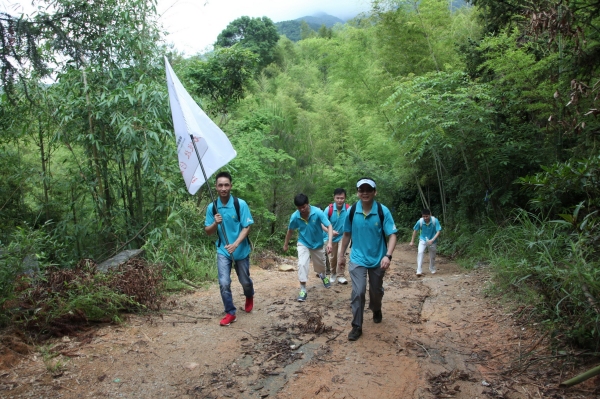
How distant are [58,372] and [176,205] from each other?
3804 millimetres

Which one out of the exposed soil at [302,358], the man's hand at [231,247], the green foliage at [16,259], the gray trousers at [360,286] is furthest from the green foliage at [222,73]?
the gray trousers at [360,286]

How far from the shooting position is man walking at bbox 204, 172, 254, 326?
4.74 metres

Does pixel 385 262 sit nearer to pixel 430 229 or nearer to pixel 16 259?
pixel 16 259

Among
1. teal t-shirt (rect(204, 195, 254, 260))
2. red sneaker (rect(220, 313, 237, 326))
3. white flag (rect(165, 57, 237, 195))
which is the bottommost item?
red sneaker (rect(220, 313, 237, 326))

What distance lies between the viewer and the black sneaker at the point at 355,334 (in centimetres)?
423

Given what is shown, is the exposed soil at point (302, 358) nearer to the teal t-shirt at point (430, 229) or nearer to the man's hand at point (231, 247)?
the man's hand at point (231, 247)

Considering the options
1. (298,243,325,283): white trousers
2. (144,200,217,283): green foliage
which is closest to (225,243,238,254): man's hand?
(298,243,325,283): white trousers

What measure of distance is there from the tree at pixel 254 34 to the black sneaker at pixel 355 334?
2395 centimetres

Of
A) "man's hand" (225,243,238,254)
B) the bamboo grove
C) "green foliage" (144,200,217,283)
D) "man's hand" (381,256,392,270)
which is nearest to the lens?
the bamboo grove

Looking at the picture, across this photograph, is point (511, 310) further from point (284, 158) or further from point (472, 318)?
point (284, 158)

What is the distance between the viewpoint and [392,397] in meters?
3.20

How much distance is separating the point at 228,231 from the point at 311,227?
1540 millimetres

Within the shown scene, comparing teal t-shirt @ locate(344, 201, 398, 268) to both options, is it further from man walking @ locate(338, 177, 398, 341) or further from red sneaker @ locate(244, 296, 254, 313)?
red sneaker @ locate(244, 296, 254, 313)

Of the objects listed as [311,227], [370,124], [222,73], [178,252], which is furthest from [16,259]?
[370,124]
